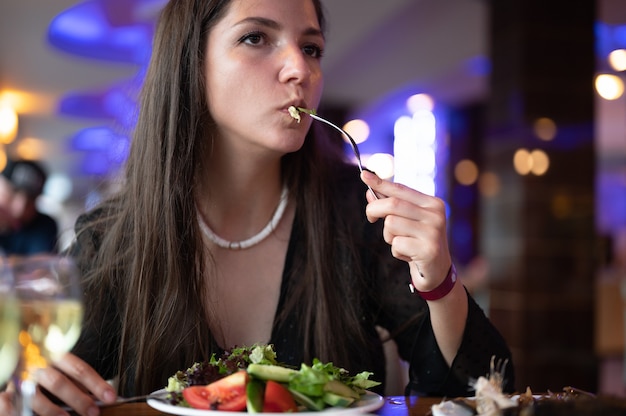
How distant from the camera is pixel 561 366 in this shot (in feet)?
17.8

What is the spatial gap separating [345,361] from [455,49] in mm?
7238

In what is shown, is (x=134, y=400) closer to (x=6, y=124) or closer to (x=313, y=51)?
(x=313, y=51)

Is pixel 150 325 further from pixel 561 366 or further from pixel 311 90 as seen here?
pixel 561 366

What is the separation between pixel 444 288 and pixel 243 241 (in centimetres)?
62

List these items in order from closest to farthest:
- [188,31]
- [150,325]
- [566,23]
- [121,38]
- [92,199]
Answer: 1. [150,325]
2. [188,31]
3. [92,199]
4. [566,23]
5. [121,38]

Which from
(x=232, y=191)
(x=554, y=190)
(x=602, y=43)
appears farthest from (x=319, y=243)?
(x=602, y=43)

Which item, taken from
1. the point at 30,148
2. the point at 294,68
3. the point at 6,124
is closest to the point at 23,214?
the point at 294,68

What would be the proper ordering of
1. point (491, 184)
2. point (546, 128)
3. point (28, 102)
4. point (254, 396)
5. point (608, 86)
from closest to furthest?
1. point (254, 396)
2. point (546, 128)
3. point (491, 184)
4. point (608, 86)
5. point (28, 102)

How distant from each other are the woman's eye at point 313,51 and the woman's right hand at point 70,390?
91 centimetres

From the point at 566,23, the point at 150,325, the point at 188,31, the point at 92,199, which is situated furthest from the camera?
the point at 566,23

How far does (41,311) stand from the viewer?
0.80 meters

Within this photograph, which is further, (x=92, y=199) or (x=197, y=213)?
(x=92, y=199)

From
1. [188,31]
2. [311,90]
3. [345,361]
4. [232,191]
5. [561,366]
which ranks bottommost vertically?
[561,366]

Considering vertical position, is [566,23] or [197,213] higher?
[566,23]
